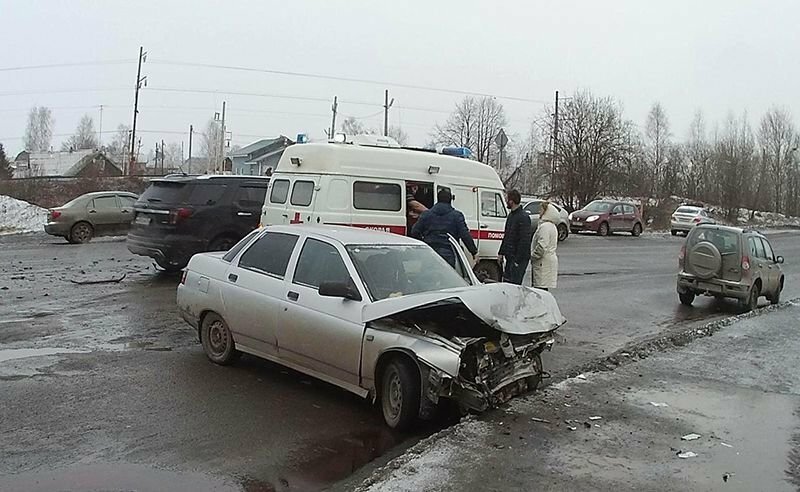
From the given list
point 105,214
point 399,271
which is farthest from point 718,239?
point 105,214

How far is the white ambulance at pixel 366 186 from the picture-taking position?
497 inches

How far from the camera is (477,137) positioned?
192ft

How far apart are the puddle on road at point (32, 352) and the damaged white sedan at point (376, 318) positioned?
4.83 ft

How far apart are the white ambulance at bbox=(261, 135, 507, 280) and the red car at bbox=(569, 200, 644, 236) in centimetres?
2186

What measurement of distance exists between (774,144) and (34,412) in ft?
261

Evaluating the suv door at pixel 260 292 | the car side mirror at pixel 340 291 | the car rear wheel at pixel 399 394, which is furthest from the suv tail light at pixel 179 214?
the car rear wheel at pixel 399 394

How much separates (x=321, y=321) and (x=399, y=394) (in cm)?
105

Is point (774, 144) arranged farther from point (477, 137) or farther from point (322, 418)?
point (322, 418)

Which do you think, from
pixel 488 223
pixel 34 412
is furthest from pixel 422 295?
A: pixel 488 223

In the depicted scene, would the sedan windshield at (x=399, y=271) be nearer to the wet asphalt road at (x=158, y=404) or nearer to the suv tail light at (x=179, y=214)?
the wet asphalt road at (x=158, y=404)

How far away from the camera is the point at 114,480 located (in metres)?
5.01

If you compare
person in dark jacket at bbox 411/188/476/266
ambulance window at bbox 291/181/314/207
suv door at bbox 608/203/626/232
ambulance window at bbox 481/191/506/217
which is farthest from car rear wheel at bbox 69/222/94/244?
suv door at bbox 608/203/626/232

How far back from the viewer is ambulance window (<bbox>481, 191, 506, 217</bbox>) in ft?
47.9

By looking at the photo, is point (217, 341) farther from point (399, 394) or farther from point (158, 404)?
point (399, 394)
